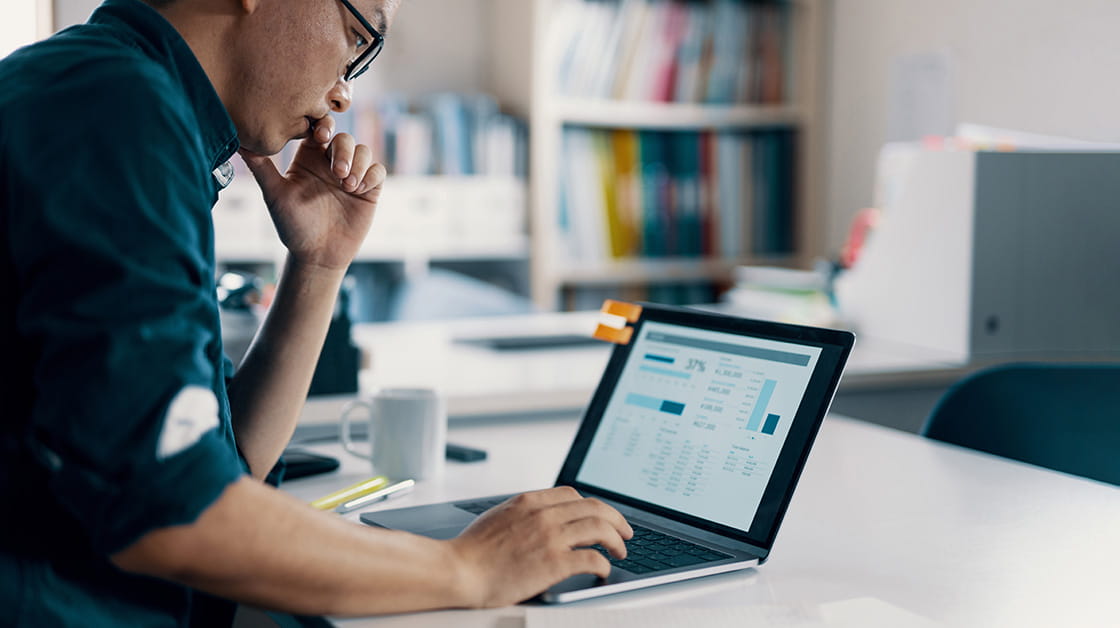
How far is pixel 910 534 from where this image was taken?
3.52 feet

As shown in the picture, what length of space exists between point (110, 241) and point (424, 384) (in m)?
1.09

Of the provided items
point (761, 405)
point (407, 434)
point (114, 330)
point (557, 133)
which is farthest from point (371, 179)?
point (557, 133)

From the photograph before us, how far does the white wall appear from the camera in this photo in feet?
8.36

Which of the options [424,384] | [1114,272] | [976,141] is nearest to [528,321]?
[424,384]

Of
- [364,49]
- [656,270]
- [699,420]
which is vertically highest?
[364,49]

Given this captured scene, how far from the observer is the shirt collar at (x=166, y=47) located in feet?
2.82

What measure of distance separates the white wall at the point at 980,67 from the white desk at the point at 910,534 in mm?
1429

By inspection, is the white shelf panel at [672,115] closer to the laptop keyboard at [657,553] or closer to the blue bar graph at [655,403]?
the blue bar graph at [655,403]

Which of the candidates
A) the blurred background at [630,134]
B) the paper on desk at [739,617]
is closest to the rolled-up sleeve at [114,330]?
the paper on desk at [739,617]

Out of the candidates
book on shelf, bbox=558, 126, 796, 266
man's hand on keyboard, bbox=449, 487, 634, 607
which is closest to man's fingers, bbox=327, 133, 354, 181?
man's hand on keyboard, bbox=449, 487, 634, 607

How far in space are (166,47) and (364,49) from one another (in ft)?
0.62

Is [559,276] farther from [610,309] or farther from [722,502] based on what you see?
[722,502]

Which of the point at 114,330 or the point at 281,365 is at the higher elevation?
the point at 114,330

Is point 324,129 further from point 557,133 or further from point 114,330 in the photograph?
point 557,133
